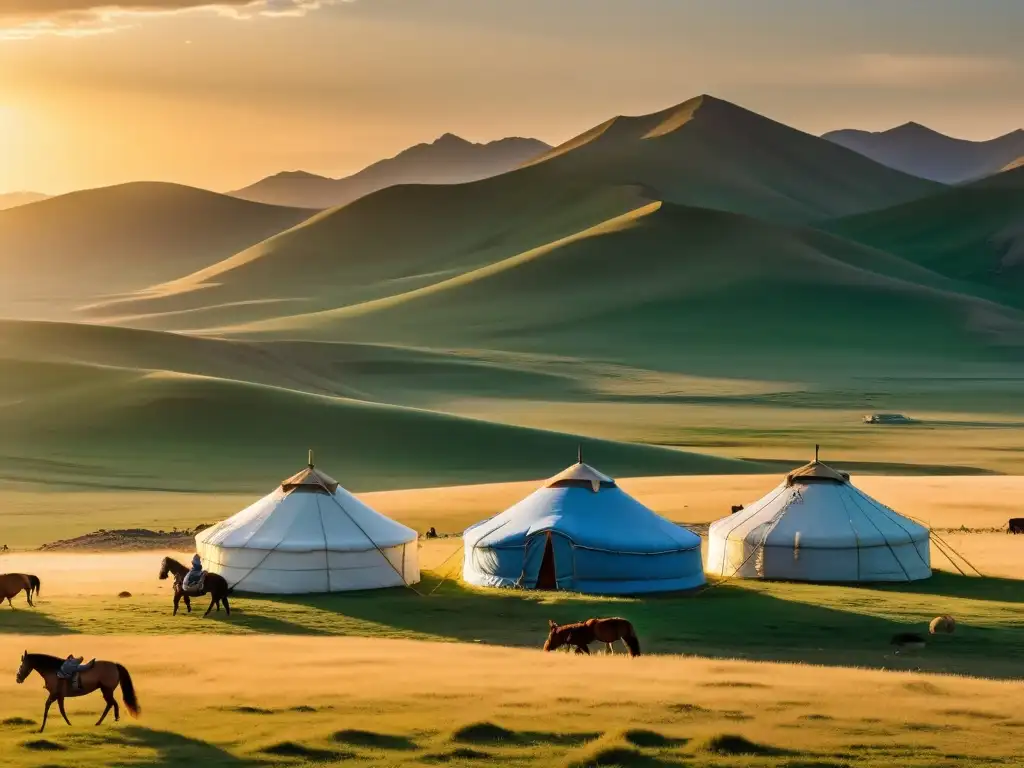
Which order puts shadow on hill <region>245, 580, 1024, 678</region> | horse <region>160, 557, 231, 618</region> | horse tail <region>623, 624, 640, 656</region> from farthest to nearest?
horse <region>160, 557, 231, 618</region> → shadow on hill <region>245, 580, 1024, 678</region> → horse tail <region>623, 624, 640, 656</region>

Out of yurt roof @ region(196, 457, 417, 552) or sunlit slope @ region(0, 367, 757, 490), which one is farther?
sunlit slope @ region(0, 367, 757, 490)

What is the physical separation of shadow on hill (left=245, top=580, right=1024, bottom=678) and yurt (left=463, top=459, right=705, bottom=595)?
0.76m

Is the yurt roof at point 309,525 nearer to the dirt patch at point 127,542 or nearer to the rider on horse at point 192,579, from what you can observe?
the rider on horse at point 192,579

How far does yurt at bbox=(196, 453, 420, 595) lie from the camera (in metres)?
36.2

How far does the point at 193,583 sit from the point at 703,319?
14612 centimetres

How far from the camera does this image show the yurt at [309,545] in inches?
1426

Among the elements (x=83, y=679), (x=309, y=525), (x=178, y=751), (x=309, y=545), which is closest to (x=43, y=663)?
(x=83, y=679)

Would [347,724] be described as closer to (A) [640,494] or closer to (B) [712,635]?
(B) [712,635]

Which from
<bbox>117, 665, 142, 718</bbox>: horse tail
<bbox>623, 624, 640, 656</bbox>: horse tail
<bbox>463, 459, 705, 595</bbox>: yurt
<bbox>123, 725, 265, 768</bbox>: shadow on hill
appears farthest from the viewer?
<bbox>463, 459, 705, 595</bbox>: yurt

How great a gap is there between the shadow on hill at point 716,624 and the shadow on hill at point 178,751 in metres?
10.8

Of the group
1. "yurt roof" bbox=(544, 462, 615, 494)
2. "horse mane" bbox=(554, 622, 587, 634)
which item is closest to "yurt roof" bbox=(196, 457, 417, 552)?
"yurt roof" bbox=(544, 462, 615, 494)

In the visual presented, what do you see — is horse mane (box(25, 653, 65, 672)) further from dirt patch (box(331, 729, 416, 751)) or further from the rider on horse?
the rider on horse

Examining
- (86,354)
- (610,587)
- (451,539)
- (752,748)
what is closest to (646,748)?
(752,748)

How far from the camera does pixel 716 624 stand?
32281 mm
